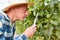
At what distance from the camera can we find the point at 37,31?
10.7 feet

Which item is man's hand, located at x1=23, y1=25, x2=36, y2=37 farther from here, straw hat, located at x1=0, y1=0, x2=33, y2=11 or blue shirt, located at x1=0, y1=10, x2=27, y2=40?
straw hat, located at x1=0, y1=0, x2=33, y2=11

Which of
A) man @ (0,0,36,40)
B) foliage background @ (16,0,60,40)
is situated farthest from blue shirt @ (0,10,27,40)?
foliage background @ (16,0,60,40)

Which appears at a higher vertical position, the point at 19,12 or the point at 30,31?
the point at 19,12

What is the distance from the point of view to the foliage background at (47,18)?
312cm

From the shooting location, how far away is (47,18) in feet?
10.4

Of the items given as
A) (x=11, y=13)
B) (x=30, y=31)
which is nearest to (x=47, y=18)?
(x=30, y=31)

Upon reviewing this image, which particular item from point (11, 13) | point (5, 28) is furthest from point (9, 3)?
point (5, 28)

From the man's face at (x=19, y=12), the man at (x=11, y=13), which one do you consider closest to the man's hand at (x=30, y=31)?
the man at (x=11, y=13)

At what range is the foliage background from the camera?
3.12 m

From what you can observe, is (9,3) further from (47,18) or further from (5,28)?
(47,18)

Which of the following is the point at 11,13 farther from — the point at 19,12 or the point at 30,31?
the point at 30,31

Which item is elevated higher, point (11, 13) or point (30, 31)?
point (11, 13)

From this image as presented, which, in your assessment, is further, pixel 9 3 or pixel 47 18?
pixel 47 18

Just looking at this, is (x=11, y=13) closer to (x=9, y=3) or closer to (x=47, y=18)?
(x=9, y=3)
